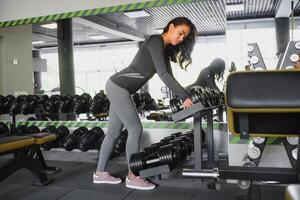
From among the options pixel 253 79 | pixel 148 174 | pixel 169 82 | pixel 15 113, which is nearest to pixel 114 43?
pixel 15 113

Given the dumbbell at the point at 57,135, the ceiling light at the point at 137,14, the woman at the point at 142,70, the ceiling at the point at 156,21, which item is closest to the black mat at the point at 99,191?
the woman at the point at 142,70

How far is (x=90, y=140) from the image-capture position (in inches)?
126

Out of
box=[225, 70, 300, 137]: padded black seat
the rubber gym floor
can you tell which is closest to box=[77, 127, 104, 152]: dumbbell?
the rubber gym floor

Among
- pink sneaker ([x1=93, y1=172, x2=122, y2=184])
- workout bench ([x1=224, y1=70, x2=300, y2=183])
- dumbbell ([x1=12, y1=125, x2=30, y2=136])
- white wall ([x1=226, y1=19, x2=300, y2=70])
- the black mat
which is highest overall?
white wall ([x1=226, y1=19, x2=300, y2=70])

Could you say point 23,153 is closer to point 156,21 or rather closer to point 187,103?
point 187,103

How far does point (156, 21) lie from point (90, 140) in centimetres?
170

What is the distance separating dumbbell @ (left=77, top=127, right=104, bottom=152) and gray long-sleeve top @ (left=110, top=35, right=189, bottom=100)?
1024mm

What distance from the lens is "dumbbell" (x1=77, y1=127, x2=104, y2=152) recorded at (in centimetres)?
314

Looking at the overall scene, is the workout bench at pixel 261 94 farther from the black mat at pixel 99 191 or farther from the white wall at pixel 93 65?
the white wall at pixel 93 65

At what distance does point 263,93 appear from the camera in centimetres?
107

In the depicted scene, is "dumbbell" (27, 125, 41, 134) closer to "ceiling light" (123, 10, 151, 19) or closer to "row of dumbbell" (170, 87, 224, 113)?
"ceiling light" (123, 10, 151, 19)

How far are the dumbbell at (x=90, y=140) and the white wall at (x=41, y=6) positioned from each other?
152 cm

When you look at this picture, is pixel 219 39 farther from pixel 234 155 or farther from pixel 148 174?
pixel 148 174

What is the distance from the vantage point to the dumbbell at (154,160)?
6.85ft
